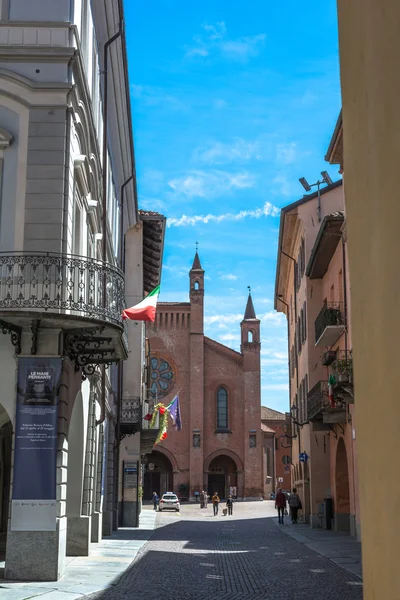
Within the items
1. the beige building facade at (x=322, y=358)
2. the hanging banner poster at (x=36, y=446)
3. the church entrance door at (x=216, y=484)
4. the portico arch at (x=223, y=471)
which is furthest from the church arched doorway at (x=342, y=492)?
the church entrance door at (x=216, y=484)

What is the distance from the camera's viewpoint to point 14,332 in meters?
13.4

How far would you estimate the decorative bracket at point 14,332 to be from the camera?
13242 mm

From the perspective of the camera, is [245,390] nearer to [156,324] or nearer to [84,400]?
[156,324]

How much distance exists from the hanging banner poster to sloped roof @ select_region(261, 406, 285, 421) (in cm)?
7295

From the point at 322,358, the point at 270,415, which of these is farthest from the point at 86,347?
the point at 270,415

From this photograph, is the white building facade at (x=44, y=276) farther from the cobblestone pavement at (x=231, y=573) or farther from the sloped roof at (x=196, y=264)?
the sloped roof at (x=196, y=264)

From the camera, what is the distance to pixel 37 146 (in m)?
13.9

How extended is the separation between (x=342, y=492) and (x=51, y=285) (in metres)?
18.1

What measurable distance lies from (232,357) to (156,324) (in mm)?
7100

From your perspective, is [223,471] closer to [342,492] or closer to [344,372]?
[342,492]

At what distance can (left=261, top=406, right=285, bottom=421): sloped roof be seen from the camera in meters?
85.1

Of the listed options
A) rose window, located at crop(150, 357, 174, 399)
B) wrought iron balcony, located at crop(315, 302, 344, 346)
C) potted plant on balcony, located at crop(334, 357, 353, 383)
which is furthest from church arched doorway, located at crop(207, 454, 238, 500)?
potted plant on balcony, located at crop(334, 357, 353, 383)

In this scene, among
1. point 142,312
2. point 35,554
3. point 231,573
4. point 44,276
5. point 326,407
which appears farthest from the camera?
point 326,407

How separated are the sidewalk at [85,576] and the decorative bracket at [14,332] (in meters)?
3.70
